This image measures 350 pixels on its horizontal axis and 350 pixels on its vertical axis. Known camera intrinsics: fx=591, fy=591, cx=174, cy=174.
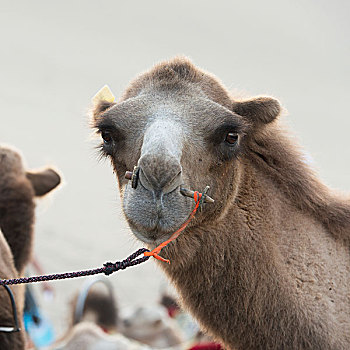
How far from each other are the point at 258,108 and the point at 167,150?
2.57 feet

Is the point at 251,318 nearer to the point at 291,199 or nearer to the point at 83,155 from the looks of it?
the point at 291,199

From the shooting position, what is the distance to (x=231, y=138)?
3.07m

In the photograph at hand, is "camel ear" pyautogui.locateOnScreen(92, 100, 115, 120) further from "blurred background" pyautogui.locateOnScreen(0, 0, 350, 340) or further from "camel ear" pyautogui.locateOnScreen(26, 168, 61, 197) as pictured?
"blurred background" pyautogui.locateOnScreen(0, 0, 350, 340)

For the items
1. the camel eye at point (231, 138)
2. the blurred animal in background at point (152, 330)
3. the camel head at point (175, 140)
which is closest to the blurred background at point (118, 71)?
the blurred animal in background at point (152, 330)

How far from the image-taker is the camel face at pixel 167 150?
2707 millimetres

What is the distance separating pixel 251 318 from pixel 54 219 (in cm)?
1867

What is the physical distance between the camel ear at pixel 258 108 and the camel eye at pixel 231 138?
0.73 ft

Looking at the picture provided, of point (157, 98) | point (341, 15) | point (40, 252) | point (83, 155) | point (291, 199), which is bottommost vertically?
point (83, 155)

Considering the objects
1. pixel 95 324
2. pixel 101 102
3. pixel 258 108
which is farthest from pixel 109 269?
pixel 95 324

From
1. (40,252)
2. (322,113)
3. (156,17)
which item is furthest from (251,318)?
(156,17)

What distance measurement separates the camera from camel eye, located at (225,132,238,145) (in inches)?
121

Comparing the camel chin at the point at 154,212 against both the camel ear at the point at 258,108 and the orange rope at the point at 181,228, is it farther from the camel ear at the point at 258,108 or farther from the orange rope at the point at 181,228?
the camel ear at the point at 258,108

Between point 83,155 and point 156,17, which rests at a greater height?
point 156,17

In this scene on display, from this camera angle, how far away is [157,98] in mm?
3080
